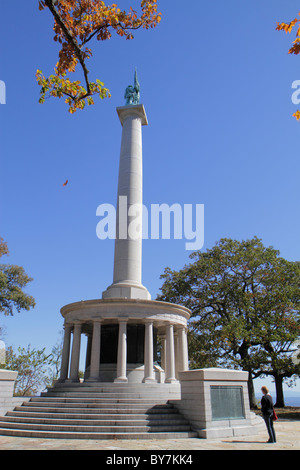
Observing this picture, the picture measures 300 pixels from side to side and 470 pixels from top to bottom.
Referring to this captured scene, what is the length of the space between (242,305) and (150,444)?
23.0 metres

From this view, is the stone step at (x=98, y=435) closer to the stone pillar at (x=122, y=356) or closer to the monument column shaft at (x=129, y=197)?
the stone pillar at (x=122, y=356)

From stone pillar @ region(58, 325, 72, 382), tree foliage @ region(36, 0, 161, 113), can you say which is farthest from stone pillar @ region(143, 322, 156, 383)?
tree foliage @ region(36, 0, 161, 113)

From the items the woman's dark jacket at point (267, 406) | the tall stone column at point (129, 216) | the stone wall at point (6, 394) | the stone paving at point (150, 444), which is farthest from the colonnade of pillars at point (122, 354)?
the woman's dark jacket at point (267, 406)

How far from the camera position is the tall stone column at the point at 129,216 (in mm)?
24016

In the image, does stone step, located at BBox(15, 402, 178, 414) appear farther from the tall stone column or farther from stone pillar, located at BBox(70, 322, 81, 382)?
the tall stone column

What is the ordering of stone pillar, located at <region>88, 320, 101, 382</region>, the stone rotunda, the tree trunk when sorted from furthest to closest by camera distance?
the tree trunk
the stone rotunda
stone pillar, located at <region>88, 320, 101, 382</region>

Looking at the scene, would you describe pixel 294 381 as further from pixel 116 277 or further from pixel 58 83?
pixel 58 83

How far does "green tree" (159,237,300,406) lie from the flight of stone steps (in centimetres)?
1428

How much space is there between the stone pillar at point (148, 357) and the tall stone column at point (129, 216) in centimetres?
290

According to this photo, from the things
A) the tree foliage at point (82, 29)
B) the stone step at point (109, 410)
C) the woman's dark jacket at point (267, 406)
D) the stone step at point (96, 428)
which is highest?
the tree foliage at point (82, 29)

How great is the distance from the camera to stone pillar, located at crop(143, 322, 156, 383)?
66.0ft

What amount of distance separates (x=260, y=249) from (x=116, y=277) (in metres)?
18.1

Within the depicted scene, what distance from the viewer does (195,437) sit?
1389 centimetres

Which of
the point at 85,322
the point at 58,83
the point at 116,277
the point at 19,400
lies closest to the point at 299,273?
the point at 116,277
